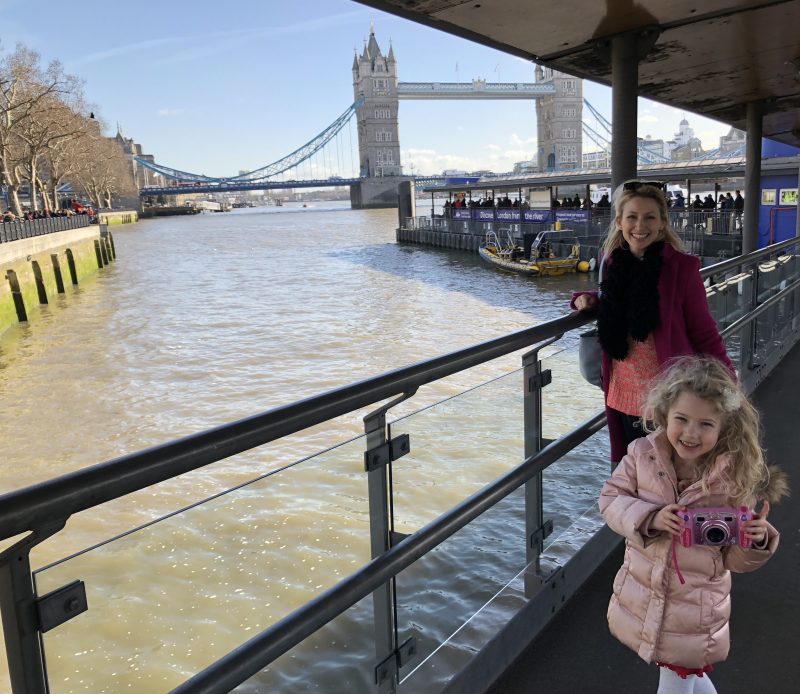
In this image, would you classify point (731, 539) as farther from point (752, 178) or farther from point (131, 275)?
point (131, 275)

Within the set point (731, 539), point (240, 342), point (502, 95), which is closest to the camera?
point (731, 539)

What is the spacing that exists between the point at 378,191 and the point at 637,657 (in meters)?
109

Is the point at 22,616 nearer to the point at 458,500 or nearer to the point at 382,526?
the point at 382,526

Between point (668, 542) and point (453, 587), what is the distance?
674mm

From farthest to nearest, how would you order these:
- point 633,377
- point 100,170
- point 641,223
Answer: point 100,170, point 633,377, point 641,223

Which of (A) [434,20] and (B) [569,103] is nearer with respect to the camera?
(A) [434,20]

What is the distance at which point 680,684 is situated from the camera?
5.91ft

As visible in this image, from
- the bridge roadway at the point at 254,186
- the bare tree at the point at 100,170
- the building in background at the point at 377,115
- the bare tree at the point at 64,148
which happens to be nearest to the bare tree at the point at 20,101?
the bare tree at the point at 64,148

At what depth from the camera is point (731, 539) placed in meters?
1.54

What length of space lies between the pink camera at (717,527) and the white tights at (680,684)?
43 cm

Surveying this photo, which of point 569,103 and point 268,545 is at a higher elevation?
point 569,103

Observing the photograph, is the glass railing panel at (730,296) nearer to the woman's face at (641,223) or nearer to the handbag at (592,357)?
the handbag at (592,357)

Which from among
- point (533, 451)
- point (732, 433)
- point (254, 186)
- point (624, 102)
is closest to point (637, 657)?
point (533, 451)

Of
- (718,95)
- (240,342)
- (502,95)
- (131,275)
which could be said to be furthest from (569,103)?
(718,95)
